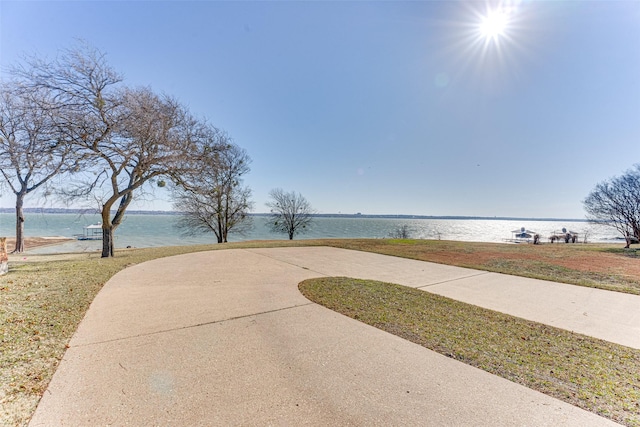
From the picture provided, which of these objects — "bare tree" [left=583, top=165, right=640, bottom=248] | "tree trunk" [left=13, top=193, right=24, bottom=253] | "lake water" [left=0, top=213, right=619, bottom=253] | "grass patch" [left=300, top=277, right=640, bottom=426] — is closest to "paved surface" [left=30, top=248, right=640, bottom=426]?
"grass patch" [left=300, top=277, right=640, bottom=426]

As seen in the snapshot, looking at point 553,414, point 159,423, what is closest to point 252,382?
point 159,423

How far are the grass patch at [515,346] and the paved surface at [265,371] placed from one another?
0.74 feet

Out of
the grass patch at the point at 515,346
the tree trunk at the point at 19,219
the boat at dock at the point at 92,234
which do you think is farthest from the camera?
the boat at dock at the point at 92,234

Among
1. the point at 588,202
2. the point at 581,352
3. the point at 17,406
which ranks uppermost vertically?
the point at 588,202

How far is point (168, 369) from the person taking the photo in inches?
101

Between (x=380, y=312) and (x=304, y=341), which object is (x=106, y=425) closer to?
(x=304, y=341)

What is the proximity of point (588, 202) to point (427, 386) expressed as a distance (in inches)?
1349

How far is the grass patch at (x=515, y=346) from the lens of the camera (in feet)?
7.73

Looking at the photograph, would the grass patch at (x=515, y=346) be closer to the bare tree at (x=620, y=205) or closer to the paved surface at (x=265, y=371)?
the paved surface at (x=265, y=371)

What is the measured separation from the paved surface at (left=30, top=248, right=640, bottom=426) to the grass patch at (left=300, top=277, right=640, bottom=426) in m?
0.23

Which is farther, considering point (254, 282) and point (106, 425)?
point (254, 282)

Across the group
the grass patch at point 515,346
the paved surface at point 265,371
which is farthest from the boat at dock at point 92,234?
the grass patch at point 515,346

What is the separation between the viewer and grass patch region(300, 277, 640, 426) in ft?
7.73

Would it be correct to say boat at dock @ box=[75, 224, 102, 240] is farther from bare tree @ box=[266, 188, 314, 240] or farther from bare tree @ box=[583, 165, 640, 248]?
bare tree @ box=[583, 165, 640, 248]
